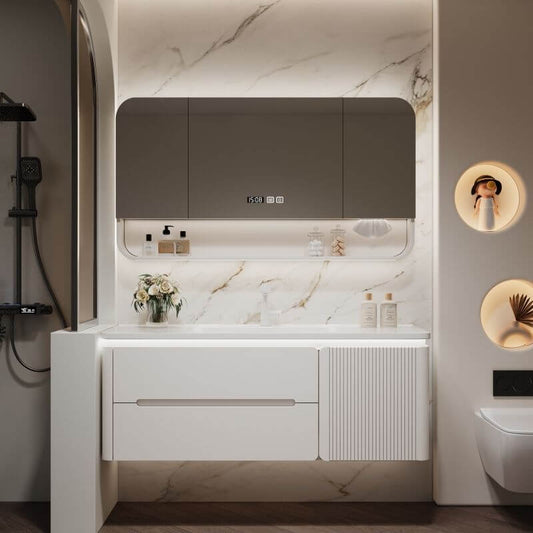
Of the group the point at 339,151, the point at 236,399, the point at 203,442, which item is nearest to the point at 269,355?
the point at 236,399

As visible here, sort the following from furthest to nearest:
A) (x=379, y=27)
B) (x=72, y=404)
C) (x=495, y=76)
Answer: (x=379, y=27) < (x=495, y=76) < (x=72, y=404)

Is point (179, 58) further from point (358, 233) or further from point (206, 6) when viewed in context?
point (358, 233)

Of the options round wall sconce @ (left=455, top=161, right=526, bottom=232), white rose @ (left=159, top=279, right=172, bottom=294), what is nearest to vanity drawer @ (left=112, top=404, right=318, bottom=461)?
white rose @ (left=159, top=279, right=172, bottom=294)

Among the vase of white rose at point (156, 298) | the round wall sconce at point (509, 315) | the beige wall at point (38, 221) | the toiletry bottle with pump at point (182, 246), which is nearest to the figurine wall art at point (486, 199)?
the round wall sconce at point (509, 315)

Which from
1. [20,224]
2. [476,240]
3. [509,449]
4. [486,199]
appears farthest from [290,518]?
[20,224]

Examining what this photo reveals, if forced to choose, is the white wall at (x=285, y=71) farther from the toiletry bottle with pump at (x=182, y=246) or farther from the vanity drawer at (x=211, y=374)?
the vanity drawer at (x=211, y=374)

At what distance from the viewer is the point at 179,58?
8.99 feet

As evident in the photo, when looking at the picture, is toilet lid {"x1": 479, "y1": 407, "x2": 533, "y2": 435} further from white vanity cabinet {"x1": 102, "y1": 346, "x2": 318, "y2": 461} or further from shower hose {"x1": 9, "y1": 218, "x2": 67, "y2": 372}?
shower hose {"x1": 9, "y1": 218, "x2": 67, "y2": 372}

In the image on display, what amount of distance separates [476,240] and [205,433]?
1621 mm

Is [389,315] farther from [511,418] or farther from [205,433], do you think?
[205,433]

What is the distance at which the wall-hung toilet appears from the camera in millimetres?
2166

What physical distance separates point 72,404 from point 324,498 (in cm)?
137

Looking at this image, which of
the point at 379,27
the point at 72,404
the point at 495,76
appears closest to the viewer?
the point at 72,404

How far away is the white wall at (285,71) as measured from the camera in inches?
107
